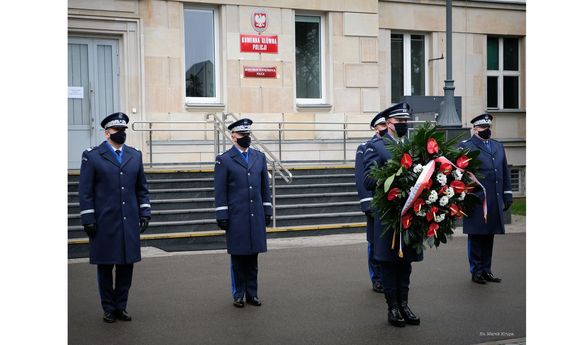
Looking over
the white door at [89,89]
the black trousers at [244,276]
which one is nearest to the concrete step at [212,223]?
the white door at [89,89]

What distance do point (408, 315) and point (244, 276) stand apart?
75.4 inches

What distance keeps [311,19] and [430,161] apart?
11454mm

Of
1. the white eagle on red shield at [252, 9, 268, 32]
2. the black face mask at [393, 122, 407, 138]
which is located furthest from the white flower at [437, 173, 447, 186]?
the white eagle on red shield at [252, 9, 268, 32]

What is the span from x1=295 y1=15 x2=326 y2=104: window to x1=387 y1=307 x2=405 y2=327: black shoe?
10711 mm

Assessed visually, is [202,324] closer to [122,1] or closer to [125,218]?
[125,218]

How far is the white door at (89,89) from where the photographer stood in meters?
13.5

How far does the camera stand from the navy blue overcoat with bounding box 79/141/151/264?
828 cm

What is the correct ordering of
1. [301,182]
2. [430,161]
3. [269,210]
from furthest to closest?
[301,182] < [269,210] < [430,161]

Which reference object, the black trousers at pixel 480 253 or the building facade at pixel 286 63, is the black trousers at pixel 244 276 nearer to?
the black trousers at pixel 480 253

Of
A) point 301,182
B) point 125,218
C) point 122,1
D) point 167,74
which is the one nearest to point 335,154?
point 301,182

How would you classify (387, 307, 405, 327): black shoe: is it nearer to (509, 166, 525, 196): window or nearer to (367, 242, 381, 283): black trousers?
(367, 242, 381, 283): black trousers

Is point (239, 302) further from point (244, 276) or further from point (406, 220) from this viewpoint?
point (406, 220)
